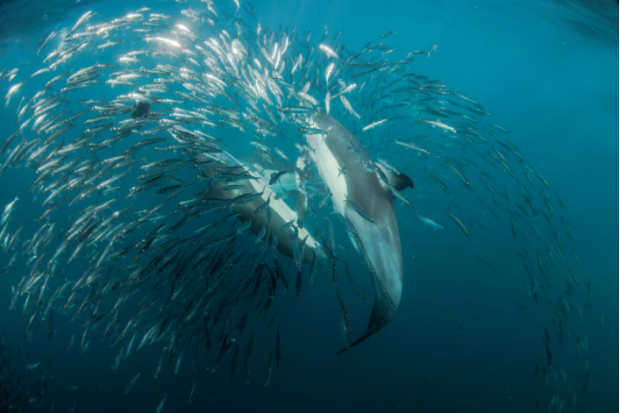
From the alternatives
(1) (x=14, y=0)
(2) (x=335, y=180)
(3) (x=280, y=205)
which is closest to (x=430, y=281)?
(3) (x=280, y=205)

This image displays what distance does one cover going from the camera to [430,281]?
14.4 m

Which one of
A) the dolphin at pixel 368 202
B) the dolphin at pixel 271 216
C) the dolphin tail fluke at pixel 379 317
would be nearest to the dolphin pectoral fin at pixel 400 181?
the dolphin at pixel 368 202

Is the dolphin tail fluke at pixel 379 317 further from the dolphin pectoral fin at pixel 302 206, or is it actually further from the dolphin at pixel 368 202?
the dolphin pectoral fin at pixel 302 206

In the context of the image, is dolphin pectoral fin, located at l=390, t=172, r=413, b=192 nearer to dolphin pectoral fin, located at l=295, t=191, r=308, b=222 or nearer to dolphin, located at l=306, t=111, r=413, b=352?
dolphin, located at l=306, t=111, r=413, b=352

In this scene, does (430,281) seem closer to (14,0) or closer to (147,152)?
(147,152)

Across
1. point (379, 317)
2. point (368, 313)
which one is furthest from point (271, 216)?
point (368, 313)

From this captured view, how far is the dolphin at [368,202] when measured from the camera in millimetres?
3318

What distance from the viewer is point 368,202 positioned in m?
3.74

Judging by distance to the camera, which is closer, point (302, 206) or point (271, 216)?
point (271, 216)

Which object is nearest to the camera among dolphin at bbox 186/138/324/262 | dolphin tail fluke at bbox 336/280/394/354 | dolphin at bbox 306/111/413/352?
dolphin tail fluke at bbox 336/280/394/354

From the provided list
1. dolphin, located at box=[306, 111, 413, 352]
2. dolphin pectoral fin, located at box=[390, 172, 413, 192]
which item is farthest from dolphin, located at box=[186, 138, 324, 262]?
dolphin pectoral fin, located at box=[390, 172, 413, 192]

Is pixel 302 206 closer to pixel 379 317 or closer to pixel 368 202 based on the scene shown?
pixel 368 202

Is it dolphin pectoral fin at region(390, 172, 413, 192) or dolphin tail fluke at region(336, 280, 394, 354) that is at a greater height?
dolphin pectoral fin at region(390, 172, 413, 192)

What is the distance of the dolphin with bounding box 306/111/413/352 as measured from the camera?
3.32 m
